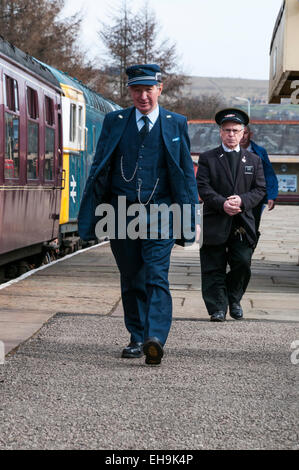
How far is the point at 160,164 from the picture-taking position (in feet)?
18.0

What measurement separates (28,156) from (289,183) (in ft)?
169

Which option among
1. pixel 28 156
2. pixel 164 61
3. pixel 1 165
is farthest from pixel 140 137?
pixel 164 61

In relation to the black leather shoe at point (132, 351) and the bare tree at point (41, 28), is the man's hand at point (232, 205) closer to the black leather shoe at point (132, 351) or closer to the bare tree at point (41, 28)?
the black leather shoe at point (132, 351)

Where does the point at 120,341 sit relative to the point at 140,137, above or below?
below

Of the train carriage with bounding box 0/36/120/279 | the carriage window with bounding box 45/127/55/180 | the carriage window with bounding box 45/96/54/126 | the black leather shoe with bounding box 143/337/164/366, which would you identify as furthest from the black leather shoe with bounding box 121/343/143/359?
the carriage window with bounding box 45/96/54/126

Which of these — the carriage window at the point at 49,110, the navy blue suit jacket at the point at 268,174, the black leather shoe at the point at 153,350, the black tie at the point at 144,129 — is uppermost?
the carriage window at the point at 49,110

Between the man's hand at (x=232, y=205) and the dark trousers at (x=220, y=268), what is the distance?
0.98 feet

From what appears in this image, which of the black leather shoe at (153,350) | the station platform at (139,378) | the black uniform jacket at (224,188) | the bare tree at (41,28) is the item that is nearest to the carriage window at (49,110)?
the station platform at (139,378)

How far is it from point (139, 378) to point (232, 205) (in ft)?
7.82

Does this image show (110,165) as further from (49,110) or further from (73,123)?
(73,123)

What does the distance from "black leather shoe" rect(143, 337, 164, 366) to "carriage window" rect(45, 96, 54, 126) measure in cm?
735

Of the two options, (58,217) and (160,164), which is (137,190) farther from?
(58,217)

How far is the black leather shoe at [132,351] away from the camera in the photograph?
564cm

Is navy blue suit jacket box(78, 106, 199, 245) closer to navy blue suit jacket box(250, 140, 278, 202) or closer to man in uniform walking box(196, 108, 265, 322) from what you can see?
man in uniform walking box(196, 108, 265, 322)
